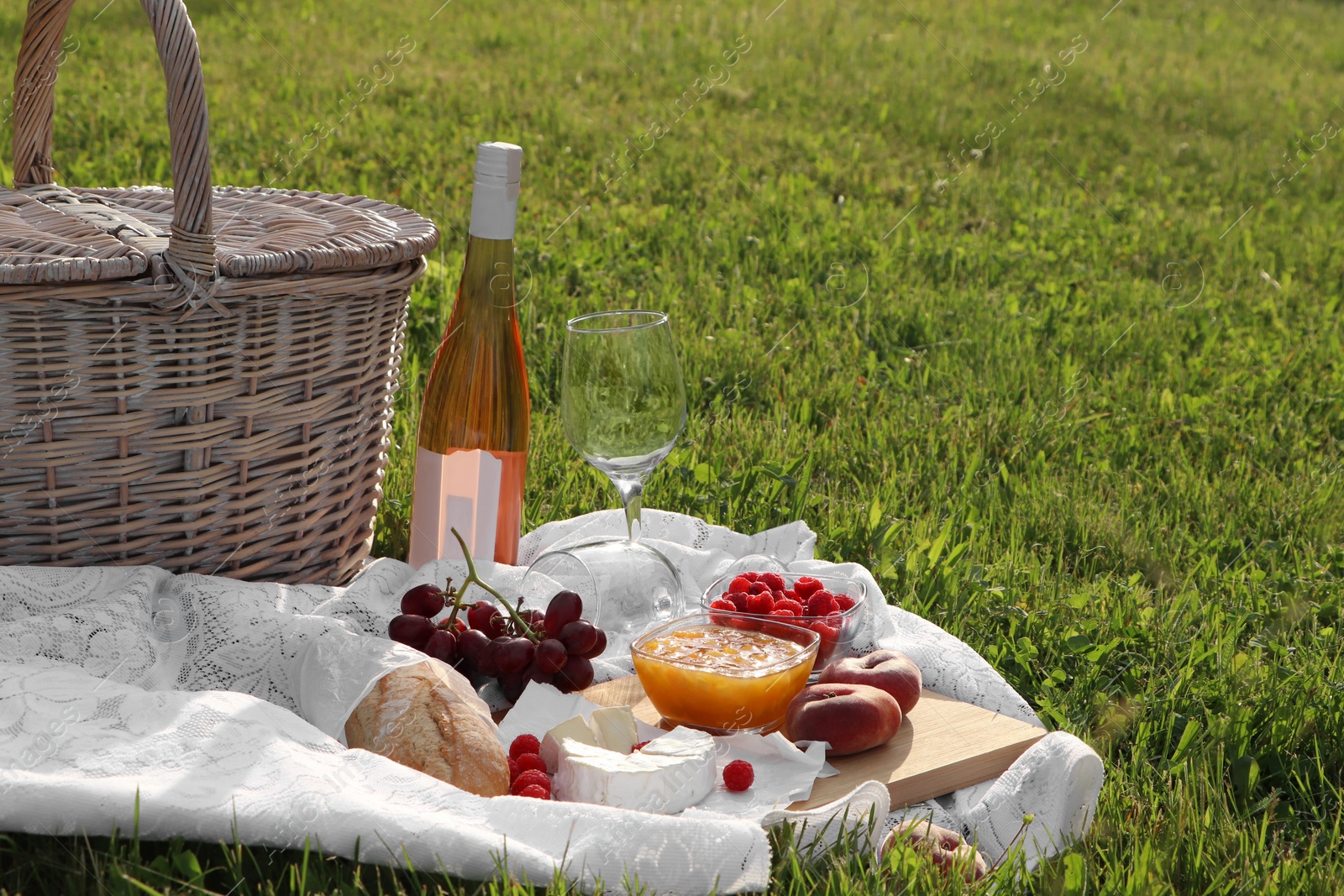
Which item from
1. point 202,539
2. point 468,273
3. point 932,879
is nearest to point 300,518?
point 202,539

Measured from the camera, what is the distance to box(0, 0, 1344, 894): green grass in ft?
6.98

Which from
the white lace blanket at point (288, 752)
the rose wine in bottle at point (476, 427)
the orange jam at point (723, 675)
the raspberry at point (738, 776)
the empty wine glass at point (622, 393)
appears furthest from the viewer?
the rose wine in bottle at point (476, 427)

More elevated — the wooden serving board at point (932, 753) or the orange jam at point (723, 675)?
the orange jam at point (723, 675)

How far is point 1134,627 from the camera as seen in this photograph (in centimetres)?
249

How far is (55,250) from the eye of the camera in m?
2.06

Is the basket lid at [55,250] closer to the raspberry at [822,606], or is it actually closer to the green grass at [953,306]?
the green grass at [953,306]

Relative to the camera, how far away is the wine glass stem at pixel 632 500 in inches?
88.1

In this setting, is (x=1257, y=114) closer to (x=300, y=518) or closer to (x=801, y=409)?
(x=801, y=409)

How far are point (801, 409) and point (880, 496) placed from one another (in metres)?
0.61

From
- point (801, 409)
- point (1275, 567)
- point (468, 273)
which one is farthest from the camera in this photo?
point (801, 409)

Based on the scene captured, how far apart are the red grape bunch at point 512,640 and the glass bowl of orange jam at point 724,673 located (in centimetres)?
14

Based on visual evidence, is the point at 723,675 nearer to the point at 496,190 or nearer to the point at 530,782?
the point at 530,782

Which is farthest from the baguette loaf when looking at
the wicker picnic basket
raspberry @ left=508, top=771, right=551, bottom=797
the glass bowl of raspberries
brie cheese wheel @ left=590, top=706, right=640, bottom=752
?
the wicker picnic basket

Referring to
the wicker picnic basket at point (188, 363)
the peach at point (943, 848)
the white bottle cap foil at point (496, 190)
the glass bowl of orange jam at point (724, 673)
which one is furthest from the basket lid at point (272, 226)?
the peach at point (943, 848)
